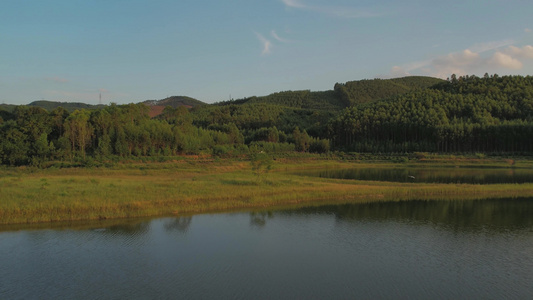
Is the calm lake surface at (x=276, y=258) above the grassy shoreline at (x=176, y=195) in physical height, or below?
below

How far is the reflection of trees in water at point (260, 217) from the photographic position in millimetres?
23641

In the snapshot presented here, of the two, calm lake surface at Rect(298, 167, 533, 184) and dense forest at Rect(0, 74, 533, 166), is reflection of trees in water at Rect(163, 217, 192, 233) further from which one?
dense forest at Rect(0, 74, 533, 166)

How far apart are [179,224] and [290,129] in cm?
11759

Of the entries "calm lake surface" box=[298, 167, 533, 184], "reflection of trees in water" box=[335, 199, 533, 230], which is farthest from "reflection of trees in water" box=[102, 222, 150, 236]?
"calm lake surface" box=[298, 167, 533, 184]

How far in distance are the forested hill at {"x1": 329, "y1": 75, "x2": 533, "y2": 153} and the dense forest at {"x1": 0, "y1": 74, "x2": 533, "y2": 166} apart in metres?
0.23

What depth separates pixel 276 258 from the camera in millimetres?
17203

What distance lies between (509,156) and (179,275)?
3129 inches

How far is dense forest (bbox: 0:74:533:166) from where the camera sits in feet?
193

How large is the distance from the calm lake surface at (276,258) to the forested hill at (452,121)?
227 ft

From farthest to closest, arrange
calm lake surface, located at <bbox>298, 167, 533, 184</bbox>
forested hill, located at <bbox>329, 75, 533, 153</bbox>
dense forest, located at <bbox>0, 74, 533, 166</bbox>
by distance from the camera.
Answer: forested hill, located at <bbox>329, 75, 533, 153</bbox>, dense forest, located at <bbox>0, 74, 533, 166</bbox>, calm lake surface, located at <bbox>298, 167, 533, 184</bbox>

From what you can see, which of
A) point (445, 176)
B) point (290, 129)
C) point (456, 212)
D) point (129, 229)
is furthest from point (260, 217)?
point (290, 129)

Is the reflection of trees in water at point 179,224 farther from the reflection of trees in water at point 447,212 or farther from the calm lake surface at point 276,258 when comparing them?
the reflection of trees in water at point 447,212

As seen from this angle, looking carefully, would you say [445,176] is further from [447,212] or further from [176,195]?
[176,195]

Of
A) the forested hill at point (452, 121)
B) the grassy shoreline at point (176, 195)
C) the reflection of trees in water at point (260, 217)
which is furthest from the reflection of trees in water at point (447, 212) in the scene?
the forested hill at point (452, 121)
